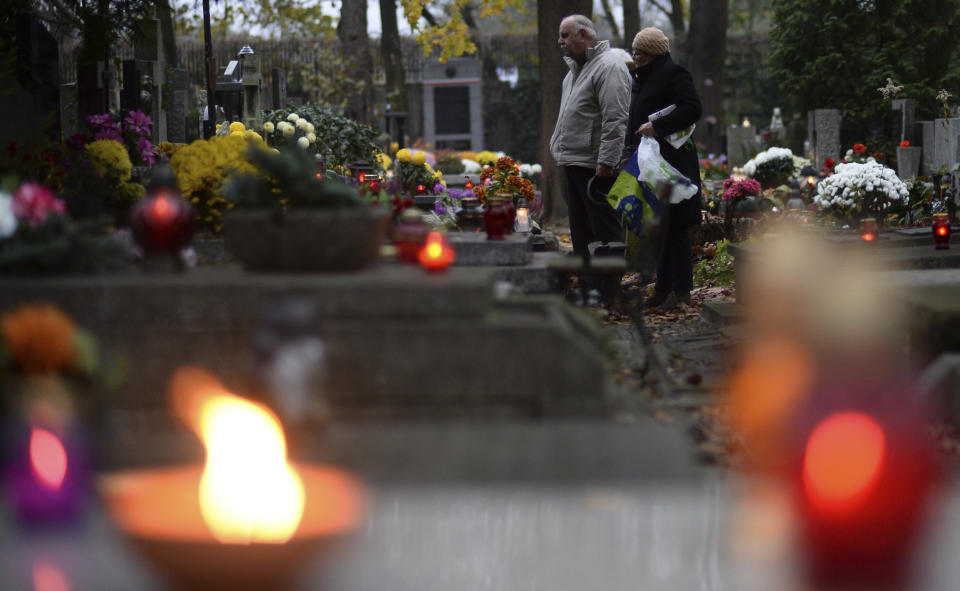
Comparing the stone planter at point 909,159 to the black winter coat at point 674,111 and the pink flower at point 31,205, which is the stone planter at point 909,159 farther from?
the pink flower at point 31,205

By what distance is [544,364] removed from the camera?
15.8ft

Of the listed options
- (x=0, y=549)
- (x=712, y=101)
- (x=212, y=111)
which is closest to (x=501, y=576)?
(x=0, y=549)

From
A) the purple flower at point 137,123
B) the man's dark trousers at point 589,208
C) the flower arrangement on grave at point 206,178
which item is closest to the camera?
the flower arrangement on grave at point 206,178

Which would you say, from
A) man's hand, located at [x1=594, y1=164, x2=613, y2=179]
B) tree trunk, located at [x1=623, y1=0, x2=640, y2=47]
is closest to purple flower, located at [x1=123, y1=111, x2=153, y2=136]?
man's hand, located at [x1=594, y1=164, x2=613, y2=179]

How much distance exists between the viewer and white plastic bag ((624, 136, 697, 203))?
Result: 8.55 m

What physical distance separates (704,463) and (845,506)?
1.19 meters

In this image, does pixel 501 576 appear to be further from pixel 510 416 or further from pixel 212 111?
pixel 212 111

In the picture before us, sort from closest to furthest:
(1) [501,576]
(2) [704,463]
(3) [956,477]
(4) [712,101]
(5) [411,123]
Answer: (1) [501,576] → (3) [956,477] → (2) [704,463] → (4) [712,101] → (5) [411,123]

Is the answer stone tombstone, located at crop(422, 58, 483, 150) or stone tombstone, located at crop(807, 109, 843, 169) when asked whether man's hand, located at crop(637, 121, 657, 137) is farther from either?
stone tombstone, located at crop(422, 58, 483, 150)

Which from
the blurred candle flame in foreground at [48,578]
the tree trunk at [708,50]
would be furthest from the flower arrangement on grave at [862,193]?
the tree trunk at [708,50]

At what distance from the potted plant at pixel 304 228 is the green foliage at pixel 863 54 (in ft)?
58.2

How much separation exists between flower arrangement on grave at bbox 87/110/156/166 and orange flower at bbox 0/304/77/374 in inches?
194

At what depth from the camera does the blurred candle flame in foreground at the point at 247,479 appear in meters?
3.55

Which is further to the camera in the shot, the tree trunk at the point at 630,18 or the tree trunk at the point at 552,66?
the tree trunk at the point at 630,18
